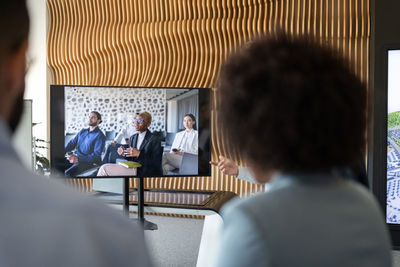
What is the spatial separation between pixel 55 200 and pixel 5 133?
0.10 metres

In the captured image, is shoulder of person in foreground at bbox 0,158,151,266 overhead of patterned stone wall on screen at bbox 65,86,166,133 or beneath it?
beneath

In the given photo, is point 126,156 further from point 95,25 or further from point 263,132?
point 95,25

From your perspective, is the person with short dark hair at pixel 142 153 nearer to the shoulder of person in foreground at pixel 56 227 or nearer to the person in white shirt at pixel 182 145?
the person in white shirt at pixel 182 145

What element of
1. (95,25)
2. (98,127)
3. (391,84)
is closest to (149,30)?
(95,25)

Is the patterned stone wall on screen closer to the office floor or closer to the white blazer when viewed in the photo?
the white blazer

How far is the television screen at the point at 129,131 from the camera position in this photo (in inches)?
114

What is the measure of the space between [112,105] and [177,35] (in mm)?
4975

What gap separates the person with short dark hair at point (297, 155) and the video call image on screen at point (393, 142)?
14.7ft

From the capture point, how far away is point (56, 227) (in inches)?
17.9

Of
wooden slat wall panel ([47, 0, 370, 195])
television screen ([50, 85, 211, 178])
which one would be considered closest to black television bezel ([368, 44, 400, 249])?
wooden slat wall panel ([47, 0, 370, 195])

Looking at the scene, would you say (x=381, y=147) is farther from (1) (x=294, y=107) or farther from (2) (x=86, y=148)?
(1) (x=294, y=107)

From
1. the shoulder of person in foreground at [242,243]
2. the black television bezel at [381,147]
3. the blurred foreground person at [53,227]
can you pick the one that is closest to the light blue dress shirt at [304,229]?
the shoulder of person in foreground at [242,243]

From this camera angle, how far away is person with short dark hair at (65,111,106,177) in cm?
288

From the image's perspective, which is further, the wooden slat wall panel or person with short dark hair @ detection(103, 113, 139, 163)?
the wooden slat wall panel
